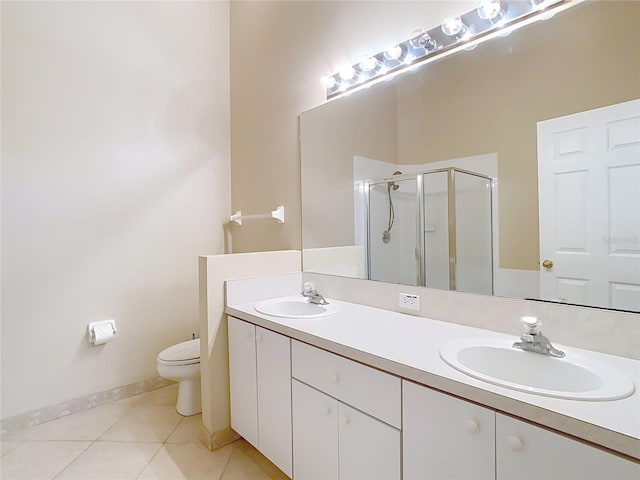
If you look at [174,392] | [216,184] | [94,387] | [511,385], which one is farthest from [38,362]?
[511,385]

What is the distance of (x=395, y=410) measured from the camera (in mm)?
992

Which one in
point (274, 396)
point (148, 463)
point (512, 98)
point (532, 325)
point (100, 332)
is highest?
point (512, 98)

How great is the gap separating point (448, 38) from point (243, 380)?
1908mm

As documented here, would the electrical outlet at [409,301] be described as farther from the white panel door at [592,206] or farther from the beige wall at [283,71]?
the beige wall at [283,71]

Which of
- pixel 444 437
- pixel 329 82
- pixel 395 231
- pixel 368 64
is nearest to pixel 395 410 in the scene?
pixel 444 437

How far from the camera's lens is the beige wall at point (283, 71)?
5.60 ft

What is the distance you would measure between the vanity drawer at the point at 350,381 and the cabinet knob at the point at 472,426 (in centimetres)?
20

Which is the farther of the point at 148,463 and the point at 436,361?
the point at 148,463

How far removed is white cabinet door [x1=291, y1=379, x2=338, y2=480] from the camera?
3.90 feet

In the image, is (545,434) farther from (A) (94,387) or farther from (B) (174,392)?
(A) (94,387)

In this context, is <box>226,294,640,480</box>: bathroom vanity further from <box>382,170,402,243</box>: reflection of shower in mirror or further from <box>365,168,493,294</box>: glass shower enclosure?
<box>382,170,402,243</box>: reflection of shower in mirror

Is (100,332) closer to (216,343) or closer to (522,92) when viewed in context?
(216,343)

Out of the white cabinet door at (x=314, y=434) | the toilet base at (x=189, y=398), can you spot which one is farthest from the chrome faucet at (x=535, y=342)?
the toilet base at (x=189, y=398)

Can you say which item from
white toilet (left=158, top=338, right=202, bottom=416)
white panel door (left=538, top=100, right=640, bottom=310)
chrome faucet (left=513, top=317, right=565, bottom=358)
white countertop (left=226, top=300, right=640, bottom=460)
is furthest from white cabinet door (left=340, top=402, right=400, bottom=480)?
white toilet (left=158, top=338, right=202, bottom=416)
